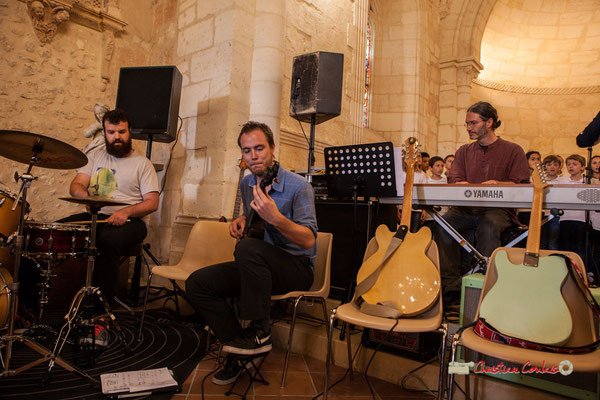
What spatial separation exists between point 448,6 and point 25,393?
32.6ft

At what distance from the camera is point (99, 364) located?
2424 millimetres

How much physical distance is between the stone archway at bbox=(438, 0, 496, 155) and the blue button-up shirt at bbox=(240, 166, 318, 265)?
24.5 ft

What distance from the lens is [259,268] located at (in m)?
2.11

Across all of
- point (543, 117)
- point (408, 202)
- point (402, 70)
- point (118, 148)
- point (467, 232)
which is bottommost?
point (467, 232)

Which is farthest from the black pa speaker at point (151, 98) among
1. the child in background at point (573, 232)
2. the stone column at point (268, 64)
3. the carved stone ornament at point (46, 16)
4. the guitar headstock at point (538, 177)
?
the child in background at point (573, 232)

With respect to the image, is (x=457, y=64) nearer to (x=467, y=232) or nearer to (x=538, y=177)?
(x=467, y=232)

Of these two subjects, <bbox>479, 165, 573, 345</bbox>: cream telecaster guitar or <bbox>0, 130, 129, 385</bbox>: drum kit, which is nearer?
<bbox>479, 165, 573, 345</bbox>: cream telecaster guitar

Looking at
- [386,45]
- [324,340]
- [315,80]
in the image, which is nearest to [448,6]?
[386,45]

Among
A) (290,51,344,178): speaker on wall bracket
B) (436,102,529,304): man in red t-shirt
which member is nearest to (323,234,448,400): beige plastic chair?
(436,102,529,304): man in red t-shirt

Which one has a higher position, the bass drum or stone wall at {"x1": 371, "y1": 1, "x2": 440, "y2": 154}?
stone wall at {"x1": 371, "y1": 1, "x2": 440, "y2": 154}

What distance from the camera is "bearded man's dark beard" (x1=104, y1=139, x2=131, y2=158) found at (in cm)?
327

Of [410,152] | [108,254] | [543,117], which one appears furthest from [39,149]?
[543,117]

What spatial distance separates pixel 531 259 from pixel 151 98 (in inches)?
141

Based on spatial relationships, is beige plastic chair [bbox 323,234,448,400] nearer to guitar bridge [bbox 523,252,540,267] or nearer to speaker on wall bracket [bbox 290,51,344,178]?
guitar bridge [bbox 523,252,540,267]
